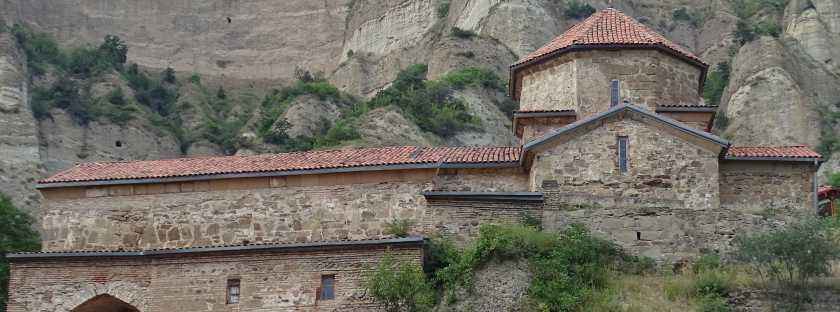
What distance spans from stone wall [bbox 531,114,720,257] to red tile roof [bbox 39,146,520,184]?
5.16ft

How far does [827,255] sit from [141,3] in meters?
67.1

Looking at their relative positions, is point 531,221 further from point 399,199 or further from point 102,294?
point 102,294

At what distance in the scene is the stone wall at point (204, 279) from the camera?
24.0m

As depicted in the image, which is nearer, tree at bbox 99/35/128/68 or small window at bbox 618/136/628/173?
small window at bbox 618/136/628/173

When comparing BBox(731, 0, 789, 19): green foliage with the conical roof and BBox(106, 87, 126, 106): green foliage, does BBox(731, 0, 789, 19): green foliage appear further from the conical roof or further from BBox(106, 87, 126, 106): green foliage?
the conical roof

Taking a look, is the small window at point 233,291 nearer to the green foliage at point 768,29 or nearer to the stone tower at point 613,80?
the stone tower at point 613,80

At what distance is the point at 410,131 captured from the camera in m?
48.9

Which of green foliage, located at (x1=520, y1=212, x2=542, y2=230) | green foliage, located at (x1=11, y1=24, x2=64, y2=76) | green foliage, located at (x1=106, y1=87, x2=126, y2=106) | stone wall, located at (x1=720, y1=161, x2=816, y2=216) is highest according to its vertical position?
green foliage, located at (x1=11, y1=24, x2=64, y2=76)

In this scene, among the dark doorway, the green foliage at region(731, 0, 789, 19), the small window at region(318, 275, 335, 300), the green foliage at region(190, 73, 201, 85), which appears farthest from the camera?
the green foliage at region(190, 73, 201, 85)

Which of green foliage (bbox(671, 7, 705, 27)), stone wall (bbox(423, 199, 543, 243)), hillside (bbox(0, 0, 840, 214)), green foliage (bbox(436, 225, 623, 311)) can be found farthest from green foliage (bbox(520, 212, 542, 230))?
green foliage (bbox(671, 7, 705, 27))

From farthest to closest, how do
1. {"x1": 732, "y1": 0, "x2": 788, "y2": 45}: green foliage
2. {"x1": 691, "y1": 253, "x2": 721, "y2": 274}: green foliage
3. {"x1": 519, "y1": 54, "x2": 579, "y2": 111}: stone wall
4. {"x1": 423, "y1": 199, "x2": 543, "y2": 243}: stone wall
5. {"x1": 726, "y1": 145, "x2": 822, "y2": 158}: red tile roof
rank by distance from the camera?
{"x1": 732, "y1": 0, "x2": 788, "y2": 45}: green foliage < {"x1": 519, "y1": 54, "x2": 579, "y2": 111}: stone wall < {"x1": 726, "y1": 145, "x2": 822, "y2": 158}: red tile roof < {"x1": 423, "y1": 199, "x2": 543, "y2": 243}: stone wall < {"x1": 691, "y1": 253, "x2": 721, "y2": 274}: green foliage

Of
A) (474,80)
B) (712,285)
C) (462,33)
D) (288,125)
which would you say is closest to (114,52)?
(288,125)

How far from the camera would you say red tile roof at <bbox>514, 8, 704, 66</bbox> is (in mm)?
28047

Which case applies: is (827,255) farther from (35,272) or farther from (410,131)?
(410,131)
